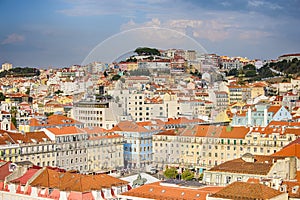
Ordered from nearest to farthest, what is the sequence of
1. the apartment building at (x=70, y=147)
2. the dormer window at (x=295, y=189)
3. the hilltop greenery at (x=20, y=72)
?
the dormer window at (x=295, y=189) → the apartment building at (x=70, y=147) → the hilltop greenery at (x=20, y=72)

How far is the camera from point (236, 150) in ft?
123

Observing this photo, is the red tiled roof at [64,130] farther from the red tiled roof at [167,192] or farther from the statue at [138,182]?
the red tiled roof at [167,192]

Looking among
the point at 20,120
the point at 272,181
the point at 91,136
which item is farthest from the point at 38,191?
the point at 20,120

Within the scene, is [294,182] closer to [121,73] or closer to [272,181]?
[272,181]

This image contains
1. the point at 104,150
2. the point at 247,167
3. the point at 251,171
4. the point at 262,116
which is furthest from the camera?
the point at 262,116

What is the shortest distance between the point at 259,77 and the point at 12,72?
58904 millimetres

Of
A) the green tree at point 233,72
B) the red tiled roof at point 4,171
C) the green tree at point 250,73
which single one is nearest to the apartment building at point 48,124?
the red tiled roof at point 4,171

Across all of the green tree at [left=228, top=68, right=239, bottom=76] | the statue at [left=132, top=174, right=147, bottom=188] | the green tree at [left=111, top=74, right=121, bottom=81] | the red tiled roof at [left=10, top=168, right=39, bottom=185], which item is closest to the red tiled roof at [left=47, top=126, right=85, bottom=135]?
the green tree at [left=111, top=74, right=121, bottom=81]

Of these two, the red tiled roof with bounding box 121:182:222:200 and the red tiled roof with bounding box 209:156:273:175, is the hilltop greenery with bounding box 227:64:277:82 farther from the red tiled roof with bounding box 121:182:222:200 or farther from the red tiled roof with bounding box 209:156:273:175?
the red tiled roof with bounding box 121:182:222:200

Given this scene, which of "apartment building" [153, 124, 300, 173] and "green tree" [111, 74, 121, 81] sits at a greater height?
"green tree" [111, 74, 121, 81]

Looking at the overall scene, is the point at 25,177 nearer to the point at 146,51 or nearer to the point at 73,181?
the point at 73,181

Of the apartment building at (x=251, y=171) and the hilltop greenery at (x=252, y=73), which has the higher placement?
the hilltop greenery at (x=252, y=73)

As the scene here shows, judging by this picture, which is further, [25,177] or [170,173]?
[170,173]

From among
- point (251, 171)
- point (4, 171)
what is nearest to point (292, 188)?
point (251, 171)
